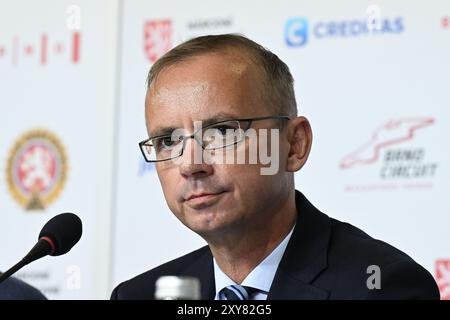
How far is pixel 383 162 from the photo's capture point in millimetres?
3059

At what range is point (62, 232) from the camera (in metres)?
1.63

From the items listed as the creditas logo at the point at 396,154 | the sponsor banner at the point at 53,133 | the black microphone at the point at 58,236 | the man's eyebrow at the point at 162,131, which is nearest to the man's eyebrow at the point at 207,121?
the man's eyebrow at the point at 162,131

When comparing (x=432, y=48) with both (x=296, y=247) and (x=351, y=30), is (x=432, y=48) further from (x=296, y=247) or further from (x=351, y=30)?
(x=296, y=247)

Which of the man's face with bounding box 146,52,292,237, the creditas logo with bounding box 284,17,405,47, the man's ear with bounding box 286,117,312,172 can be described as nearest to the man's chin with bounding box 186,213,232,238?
the man's face with bounding box 146,52,292,237

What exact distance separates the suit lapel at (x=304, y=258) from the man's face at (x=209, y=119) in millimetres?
93

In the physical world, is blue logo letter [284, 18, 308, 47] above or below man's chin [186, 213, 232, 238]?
above

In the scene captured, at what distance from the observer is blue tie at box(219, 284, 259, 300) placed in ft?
5.80

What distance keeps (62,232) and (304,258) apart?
18.8 inches

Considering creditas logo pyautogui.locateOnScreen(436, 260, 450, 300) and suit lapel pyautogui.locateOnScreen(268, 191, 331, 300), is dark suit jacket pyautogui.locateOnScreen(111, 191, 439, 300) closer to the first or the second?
suit lapel pyautogui.locateOnScreen(268, 191, 331, 300)

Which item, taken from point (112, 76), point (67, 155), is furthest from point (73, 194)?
point (112, 76)

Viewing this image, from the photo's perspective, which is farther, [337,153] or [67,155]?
[67,155]

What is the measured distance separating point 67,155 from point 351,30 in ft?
4.22

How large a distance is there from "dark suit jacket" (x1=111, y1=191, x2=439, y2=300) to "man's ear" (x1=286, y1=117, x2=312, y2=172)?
0.10 metres

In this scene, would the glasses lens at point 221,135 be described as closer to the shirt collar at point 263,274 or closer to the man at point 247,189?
the man at point 247,189
